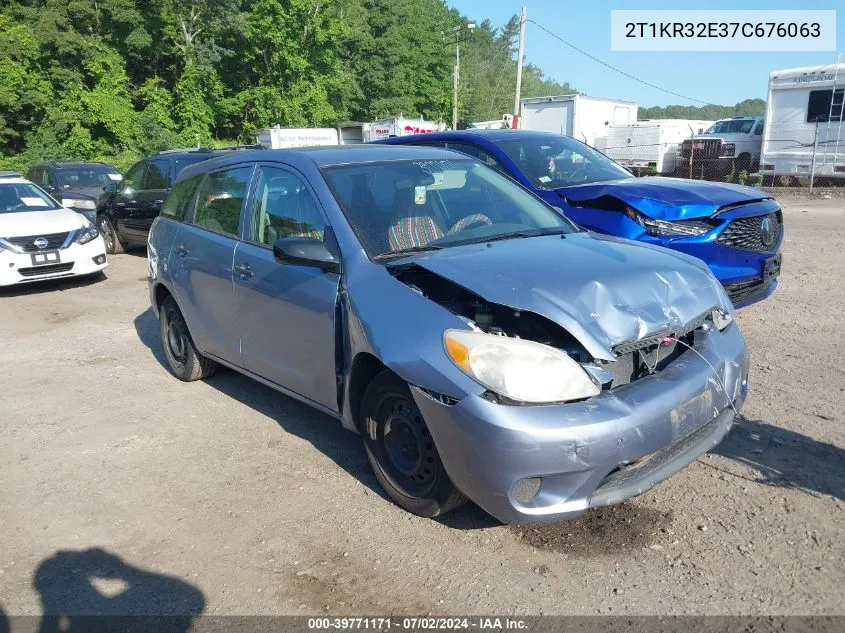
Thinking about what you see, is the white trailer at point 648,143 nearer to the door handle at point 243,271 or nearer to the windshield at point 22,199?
the windshield at point 22,199

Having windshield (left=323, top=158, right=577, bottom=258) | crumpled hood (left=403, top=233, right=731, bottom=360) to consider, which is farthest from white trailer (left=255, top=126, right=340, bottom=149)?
crumpled hood (left=403, top=233, right=731, bottom=360)

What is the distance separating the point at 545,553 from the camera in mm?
3178

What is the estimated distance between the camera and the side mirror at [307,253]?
3.70 m

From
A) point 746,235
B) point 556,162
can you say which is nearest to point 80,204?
point 556,162

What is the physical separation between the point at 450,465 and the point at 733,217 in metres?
3.80

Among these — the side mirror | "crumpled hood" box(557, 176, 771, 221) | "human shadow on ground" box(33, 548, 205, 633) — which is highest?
"crumpled hood" box(557, 176, 771, 221)

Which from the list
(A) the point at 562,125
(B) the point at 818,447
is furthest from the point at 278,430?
(A) the point at 562,125

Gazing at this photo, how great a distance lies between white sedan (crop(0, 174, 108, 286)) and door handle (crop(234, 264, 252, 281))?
6.50 meters

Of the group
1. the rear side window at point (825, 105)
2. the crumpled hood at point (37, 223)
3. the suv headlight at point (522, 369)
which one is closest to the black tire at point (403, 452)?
the suv headlight at point (522, 369)

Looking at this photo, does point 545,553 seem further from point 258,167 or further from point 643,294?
point 258,167

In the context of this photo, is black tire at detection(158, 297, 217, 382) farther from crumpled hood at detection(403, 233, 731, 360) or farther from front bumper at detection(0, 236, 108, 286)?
front bumper at detection(0, 236, 108, 286)

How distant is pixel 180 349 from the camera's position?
5824 millimetres

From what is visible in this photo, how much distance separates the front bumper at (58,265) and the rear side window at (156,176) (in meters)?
1.97

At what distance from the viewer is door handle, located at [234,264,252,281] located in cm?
445
